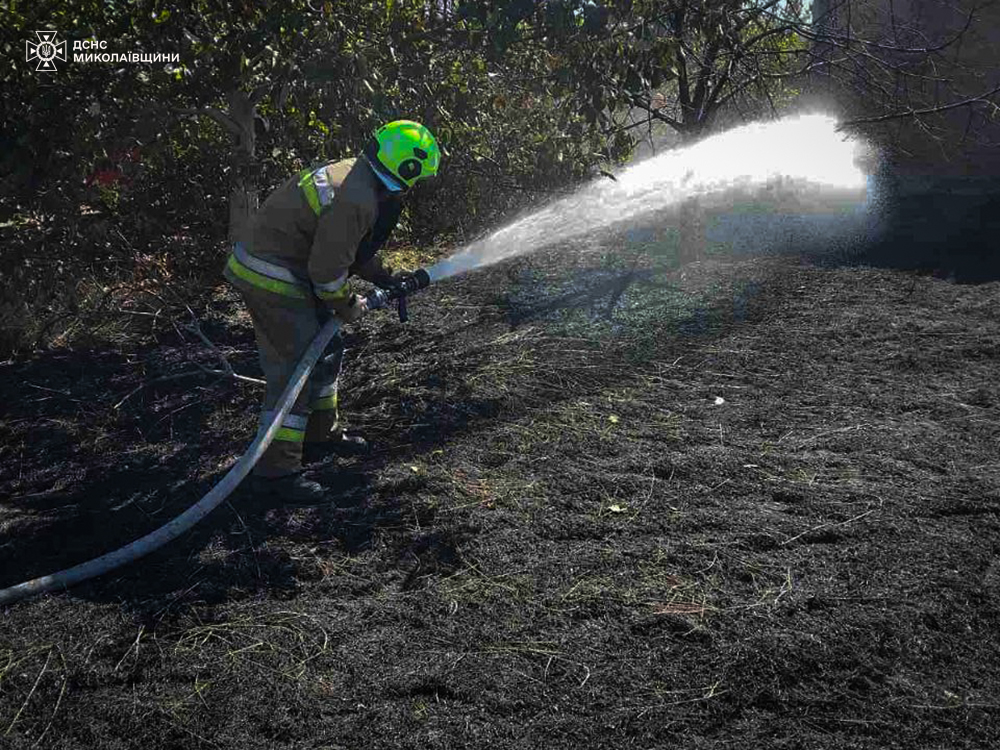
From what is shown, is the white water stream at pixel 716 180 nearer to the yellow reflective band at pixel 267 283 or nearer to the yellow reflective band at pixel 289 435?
the yellow reflective band at pixel 267 283

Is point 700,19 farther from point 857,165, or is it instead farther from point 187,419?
point 857,165

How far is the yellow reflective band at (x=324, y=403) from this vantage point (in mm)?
4680

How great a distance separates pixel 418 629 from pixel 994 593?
1998 mm

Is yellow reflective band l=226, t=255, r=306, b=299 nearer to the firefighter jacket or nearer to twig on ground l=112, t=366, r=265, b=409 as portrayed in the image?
the firefighter jacket

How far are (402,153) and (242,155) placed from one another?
2914 millimetres

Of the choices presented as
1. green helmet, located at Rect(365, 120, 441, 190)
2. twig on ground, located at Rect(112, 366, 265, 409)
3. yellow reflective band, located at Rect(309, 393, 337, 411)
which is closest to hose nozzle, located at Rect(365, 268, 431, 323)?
yellow reflective band, located at Rect(309, 393, 337, 411)

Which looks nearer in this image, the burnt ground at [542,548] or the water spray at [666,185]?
the burnt ground at [542,548]

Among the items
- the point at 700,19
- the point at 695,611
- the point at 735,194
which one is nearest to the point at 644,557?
the point at 695,611

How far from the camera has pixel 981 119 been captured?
11992 millimetres

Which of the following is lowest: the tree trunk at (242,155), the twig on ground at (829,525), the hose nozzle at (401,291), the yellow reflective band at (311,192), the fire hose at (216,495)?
the twig on ground at (829,525)

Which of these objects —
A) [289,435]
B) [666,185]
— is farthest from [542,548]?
[666,185]

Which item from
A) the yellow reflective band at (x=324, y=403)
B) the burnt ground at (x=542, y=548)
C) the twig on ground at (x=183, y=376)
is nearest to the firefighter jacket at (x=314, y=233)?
the yellow reflective band at (x=324, y=403)

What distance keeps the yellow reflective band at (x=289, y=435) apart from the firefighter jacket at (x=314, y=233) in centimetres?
58

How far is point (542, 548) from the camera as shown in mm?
3787
